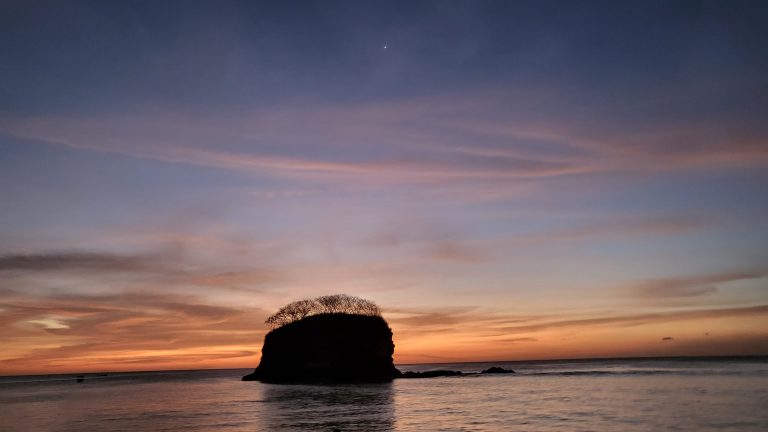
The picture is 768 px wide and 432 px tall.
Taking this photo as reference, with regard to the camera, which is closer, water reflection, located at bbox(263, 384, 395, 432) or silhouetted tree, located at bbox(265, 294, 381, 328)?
water reflection, located at bbox(263, 384, 395, 432)

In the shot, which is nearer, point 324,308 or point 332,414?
point 332,414

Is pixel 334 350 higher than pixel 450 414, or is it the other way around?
pixel 334 350

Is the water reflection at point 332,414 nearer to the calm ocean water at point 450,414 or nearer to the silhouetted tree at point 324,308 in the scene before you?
the calm ocean water at point 450,414

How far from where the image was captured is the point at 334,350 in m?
119

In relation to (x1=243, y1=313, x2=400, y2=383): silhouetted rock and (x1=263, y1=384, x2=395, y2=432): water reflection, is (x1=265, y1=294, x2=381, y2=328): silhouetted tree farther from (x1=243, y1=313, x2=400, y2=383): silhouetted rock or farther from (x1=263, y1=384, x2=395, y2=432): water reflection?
(x1=263, y1=384, x2=395, y2=432): water reflection

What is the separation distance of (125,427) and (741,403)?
1970 inches

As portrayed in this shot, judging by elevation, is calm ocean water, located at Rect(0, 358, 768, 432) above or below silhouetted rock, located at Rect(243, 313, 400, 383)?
below

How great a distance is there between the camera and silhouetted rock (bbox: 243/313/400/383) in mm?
118688

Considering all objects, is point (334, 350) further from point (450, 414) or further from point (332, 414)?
point (450, 414)

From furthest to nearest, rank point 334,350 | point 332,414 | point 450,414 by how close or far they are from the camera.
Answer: point 334,350, point 332,414, point 450,414

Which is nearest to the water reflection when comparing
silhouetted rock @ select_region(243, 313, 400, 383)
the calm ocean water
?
the calm ocean water

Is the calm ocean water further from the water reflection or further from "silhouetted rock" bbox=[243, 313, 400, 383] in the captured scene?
"silhouetted rock" bbox=[243, 313, 400, 383]

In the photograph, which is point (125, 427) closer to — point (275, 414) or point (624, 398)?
point (275, 414)

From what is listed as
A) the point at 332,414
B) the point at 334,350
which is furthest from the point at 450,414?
the point at 334,350
